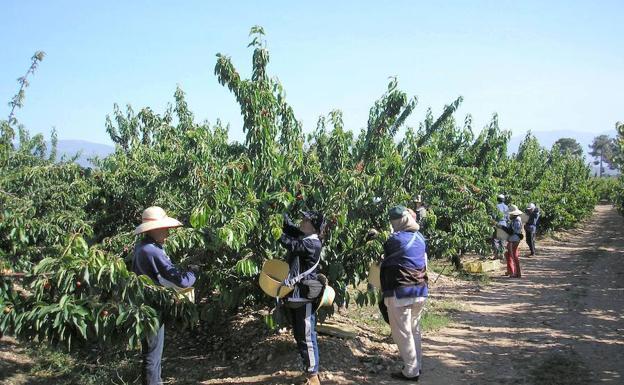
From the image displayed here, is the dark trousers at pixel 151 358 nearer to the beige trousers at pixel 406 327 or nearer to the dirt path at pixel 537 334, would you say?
the beige trousers at pixel 406 327

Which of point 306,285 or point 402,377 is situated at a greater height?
point 306,285

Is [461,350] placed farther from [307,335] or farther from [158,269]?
[158,269]

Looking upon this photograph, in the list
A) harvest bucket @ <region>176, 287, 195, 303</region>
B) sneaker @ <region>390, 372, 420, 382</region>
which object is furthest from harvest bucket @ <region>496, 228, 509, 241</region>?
harvest bucket @ <region>176, 287, 195, 303</region>

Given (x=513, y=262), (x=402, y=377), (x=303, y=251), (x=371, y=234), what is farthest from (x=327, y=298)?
(x=513, y=262)

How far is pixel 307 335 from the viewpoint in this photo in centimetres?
448

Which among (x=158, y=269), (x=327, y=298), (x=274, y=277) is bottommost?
(x=327, y=298)

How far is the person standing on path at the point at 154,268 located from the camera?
3.80 metres

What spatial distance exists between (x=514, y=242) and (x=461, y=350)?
18.6 feet

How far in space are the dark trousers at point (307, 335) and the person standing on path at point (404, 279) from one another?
754 mm

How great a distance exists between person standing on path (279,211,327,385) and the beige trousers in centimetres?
74

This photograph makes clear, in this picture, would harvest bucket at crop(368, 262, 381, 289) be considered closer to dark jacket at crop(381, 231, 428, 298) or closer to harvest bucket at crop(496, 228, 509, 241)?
dark jacket at crop(381, 231, 428, 298)

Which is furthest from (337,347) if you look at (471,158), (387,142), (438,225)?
(471,158)

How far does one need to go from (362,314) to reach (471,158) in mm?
6214

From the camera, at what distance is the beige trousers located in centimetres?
465
